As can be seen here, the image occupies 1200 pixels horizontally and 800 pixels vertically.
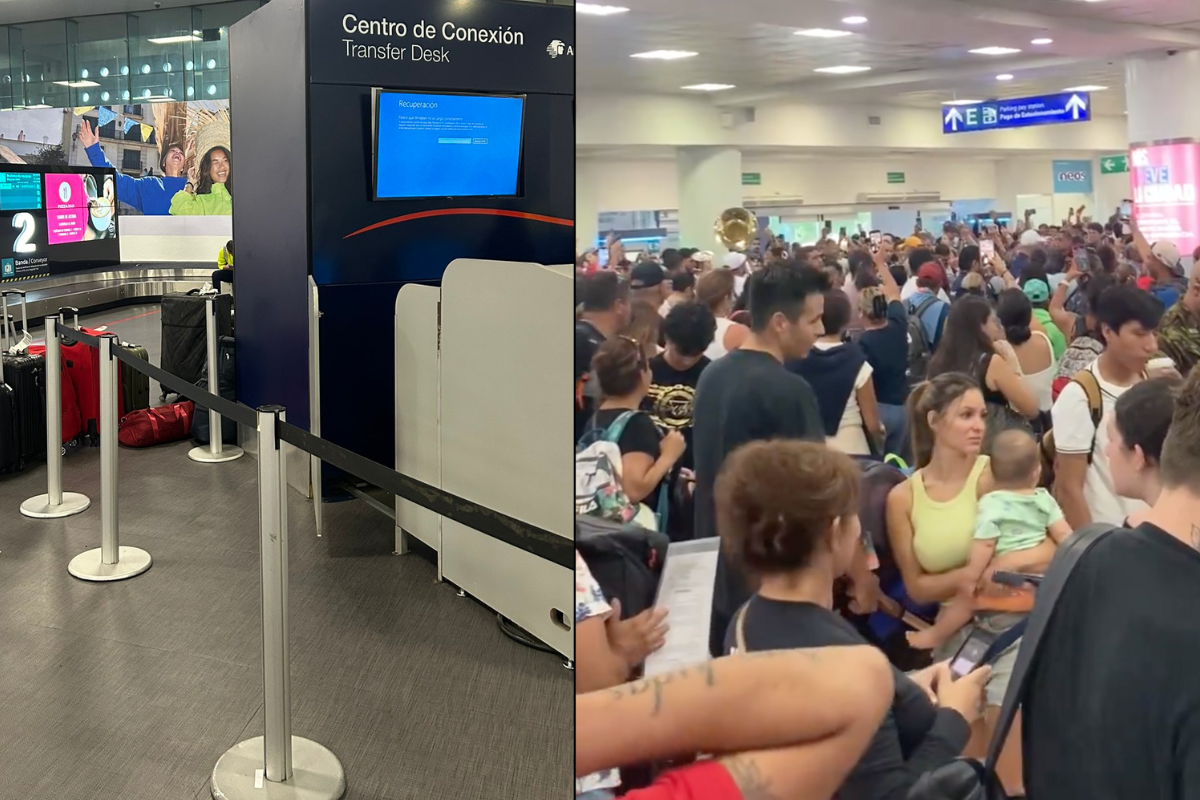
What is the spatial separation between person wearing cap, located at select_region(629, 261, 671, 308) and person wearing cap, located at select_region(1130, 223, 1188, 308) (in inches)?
26.2

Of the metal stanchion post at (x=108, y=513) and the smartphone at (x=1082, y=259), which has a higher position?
the smartphone at (x=1082, y=259)

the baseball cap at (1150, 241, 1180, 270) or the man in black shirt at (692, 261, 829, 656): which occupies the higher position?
the baseball cap at (1150, 241, 1180, 270)

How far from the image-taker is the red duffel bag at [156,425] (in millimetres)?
6387

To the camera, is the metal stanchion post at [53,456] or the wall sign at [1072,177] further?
the metal stanchion post at [53,456]

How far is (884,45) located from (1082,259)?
411mm

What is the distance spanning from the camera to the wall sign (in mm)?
1418

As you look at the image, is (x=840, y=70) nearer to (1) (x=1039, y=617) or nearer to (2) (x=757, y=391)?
(2) (x=757, y=391)

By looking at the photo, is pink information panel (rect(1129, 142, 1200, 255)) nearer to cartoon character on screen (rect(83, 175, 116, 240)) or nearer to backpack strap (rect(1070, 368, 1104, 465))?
backpack strap (rect(1070, 368, 1104, 465))

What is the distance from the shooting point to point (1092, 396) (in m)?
1.41

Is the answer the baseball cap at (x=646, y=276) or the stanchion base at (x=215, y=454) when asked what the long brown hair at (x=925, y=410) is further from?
the stanchion base at (x=215, y=454)

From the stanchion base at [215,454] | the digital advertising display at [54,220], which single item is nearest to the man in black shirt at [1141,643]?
the stanchion base at [215,454]

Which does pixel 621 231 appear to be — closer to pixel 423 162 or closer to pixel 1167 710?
pixel 1167 710

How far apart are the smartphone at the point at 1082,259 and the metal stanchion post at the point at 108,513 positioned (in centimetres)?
349

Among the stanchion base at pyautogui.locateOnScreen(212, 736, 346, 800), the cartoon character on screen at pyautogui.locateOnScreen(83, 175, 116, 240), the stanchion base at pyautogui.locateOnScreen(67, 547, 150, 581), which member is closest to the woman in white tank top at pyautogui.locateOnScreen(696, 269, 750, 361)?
the stanchion base at pyautogui.locateOnScreen(212, 736, 346, 800)
